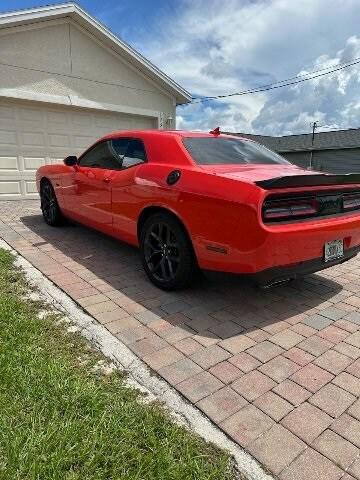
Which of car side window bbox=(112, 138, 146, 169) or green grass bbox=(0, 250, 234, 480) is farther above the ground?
car side window bbox=(112, 138, 146, 169)

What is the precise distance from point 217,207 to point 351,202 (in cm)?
136

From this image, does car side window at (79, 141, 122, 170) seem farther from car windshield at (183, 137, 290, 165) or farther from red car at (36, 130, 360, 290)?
car windshield at (183, 137, 290, 165)

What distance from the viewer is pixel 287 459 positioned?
5.69 feet

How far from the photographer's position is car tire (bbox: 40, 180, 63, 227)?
5820 mm

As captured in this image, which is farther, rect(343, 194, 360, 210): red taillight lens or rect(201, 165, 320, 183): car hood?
rect(343, 194, 360, 210): red taillight lens

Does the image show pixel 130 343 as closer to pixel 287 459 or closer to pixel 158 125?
pixel 287 459

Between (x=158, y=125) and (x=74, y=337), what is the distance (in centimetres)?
899

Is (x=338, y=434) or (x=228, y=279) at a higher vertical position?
(x=228, y=279)

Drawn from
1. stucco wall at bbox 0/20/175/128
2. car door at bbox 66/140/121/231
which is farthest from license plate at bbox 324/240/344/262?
stucco wall at bbox 0/20/175/128

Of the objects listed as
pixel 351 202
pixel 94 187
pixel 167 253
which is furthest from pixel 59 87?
pixel 351 202

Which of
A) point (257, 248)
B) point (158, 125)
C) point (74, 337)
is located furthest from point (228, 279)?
point (158, 125)

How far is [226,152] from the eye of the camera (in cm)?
374

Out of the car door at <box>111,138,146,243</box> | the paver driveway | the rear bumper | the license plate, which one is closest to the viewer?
the paver driveway

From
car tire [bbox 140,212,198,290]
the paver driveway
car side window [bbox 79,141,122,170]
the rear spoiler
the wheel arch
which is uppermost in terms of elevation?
car side window [bbox 79,141,122,170]
